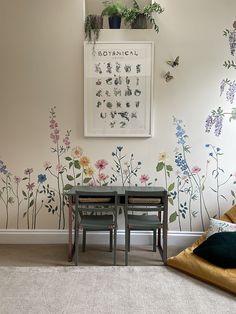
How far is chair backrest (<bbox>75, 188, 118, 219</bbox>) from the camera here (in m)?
2.86

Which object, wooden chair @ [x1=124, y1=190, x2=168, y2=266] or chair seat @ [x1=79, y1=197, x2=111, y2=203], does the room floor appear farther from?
chair seat @ [x1=79, y1=197, x2=111, y2=203]

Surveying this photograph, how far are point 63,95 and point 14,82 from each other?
0.53 meters

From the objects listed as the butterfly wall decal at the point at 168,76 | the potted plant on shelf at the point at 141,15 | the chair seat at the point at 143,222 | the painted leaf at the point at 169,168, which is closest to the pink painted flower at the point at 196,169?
the painted leaf at the point at 169,168

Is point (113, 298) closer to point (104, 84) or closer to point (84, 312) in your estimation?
point (84, 312)

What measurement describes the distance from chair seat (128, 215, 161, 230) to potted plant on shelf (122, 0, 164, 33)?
6.32 ft

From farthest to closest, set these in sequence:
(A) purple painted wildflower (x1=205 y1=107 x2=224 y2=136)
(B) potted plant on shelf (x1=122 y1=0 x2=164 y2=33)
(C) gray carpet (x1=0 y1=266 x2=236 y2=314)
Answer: (A) purple painted wildflower (x1=205 y1=107 x2=224 y2=136)
(B) potted plant on shelf (x1=122 y1=0 x2=164 y2=33)
(C) gray carpet (x1=0 y1=266 x2=236 y2=314)

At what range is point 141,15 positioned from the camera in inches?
125

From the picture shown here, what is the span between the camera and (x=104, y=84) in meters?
3.28

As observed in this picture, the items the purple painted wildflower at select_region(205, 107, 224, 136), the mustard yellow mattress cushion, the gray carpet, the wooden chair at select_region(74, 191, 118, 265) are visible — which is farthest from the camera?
the purple painted wildflower at select_region(205, 107, 224, 136)

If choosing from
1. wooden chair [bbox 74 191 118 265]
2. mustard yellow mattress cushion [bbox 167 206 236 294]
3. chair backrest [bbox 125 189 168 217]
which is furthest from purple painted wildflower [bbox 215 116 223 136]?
wooden chair [bbox 74 191 118 265]

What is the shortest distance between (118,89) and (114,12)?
2.53 feet

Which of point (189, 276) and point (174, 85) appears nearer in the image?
point (189, 276)

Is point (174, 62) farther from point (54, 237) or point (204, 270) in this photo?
point (54, 237)

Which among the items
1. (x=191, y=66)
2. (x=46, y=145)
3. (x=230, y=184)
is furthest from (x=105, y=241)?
(x=191, y=66)
